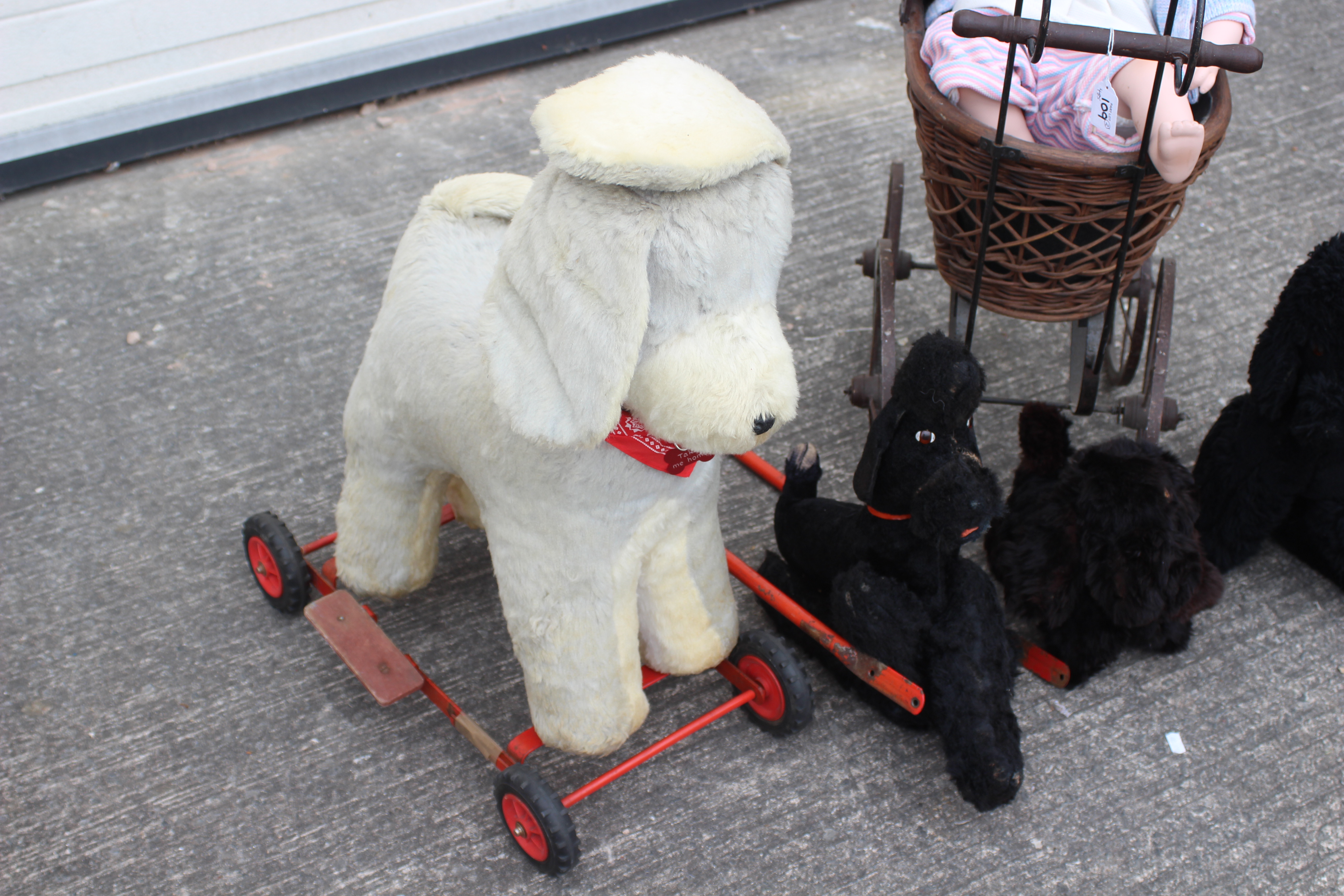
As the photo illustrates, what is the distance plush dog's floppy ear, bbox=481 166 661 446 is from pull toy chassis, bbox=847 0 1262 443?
0.72 meters

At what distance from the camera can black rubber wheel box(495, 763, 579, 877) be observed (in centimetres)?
171

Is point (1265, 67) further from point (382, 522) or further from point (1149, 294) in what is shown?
point (382, 522)

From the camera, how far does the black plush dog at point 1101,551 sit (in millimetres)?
1869

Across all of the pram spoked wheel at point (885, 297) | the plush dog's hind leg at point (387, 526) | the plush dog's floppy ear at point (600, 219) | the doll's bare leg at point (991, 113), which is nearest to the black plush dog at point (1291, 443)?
the doll's bare leg at point (991, 113)

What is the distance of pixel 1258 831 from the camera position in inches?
72.8

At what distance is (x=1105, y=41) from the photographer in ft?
5.42

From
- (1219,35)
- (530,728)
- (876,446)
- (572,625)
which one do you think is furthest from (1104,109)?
(530,728)

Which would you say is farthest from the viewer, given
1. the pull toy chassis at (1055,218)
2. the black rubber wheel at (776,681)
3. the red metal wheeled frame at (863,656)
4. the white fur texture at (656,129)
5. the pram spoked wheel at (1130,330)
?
the pram spoked wheel at (1130,330)

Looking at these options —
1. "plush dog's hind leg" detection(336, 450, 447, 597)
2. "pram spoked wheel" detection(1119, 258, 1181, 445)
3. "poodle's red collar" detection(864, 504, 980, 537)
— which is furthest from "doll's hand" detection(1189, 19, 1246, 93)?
"plush dog's hind leg" detection(336, 450, 447, 597)

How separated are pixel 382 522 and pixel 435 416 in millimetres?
344

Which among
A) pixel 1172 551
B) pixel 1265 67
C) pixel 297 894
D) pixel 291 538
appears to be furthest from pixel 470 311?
pixel 1265 67

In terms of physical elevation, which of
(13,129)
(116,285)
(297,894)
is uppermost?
(13,129)

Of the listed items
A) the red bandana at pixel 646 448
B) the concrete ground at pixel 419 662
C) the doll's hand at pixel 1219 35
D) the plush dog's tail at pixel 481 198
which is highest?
the doll's hand at pixel 1219 35

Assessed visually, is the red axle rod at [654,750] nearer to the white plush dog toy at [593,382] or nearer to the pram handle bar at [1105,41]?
the white plush dog toy at [593,382]
